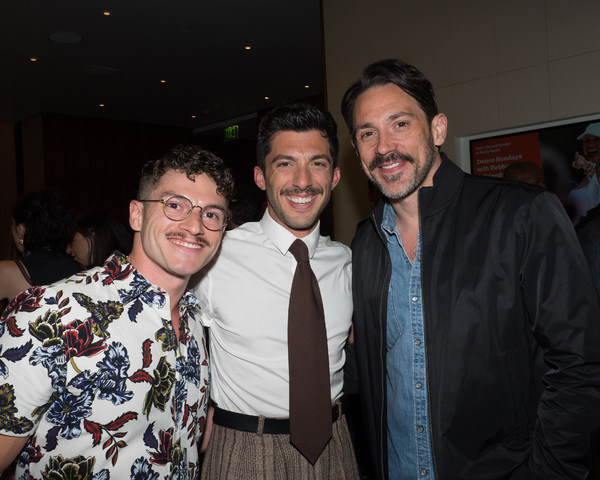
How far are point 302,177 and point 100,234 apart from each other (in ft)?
7.28

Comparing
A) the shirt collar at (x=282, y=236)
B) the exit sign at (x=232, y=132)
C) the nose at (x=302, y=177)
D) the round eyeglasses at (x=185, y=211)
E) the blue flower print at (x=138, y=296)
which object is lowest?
the blue flower print at (x=138, y=296)

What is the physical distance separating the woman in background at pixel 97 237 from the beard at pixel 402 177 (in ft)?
8.20

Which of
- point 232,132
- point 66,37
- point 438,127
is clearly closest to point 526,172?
point 438,127

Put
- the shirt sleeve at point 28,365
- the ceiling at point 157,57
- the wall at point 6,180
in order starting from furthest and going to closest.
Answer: the wall at point 6,180 < the ceiling at point 157,57 < the shirt sleeve at point 28,365

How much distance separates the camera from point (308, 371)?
172cm

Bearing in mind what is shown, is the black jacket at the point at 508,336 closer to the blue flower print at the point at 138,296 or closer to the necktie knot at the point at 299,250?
the necktie knot at the point at 299,250

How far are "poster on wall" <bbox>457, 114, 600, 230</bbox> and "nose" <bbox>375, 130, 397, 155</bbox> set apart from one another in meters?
2.24

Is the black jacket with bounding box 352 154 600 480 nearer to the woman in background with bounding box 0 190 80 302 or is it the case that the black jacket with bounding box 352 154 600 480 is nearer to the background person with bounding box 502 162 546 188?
the background person with bounding box 502 162 546 188

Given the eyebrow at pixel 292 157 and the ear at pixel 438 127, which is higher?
the ear at pixel 438 127

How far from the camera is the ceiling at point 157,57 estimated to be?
5645 mm

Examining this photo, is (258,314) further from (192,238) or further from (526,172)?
(526,172)

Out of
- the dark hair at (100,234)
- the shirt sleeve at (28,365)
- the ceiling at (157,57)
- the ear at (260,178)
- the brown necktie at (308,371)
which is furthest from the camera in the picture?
the ceiling at (157,57)

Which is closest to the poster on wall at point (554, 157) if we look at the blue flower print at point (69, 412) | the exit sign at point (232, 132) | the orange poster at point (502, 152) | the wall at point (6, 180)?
the orange poster at point (502, 152)

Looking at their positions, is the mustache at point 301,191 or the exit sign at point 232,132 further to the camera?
the exit sign at point 232,132
